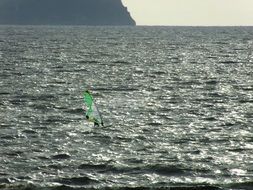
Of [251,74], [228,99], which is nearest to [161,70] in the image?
[251,74]

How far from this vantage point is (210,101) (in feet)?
151

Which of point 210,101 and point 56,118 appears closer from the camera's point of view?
point 56,118

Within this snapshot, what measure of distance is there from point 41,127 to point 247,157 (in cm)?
1325

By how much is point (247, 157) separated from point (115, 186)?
8.06 metres

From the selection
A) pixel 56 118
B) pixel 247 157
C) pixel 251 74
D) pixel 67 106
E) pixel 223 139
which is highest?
pixel 251 74

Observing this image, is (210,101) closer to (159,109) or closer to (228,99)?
(228,99)

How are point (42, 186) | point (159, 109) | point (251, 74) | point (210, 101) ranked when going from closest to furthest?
point (42, 186) → point (159, 109) → point (210, 101) → point (251, 74)

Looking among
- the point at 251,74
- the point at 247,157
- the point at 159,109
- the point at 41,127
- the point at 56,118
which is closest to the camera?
the point at 247,157

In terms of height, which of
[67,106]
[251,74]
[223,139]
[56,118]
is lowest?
[223,139]

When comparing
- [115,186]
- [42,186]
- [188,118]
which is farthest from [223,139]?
[42,186]

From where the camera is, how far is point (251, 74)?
70.1m

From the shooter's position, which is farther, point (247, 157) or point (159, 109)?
point (159, 109)

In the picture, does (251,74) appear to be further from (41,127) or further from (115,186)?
(115,186)

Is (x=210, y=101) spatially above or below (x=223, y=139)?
above
